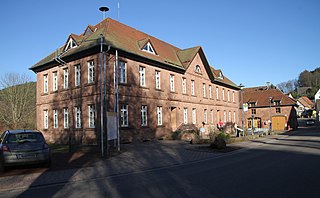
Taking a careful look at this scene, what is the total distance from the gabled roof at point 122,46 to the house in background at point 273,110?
88.1 feet

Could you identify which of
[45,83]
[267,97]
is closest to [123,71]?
[45,83]

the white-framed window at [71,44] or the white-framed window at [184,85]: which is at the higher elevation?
the white-framed window at [71,44]

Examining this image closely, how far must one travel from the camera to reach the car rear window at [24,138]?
1135 centimetres

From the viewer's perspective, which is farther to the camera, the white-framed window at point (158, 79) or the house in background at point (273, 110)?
the house in background at point (273, 110)

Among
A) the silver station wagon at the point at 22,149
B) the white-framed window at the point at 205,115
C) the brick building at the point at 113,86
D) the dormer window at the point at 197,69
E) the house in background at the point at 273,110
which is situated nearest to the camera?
the silver station wagon at the point at 22,149

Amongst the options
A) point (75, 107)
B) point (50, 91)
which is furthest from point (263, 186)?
point (50, 91)

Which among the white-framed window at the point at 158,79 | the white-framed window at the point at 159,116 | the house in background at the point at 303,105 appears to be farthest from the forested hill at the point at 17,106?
the house in background at the point at 303,105

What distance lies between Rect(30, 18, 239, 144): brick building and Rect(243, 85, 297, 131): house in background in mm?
28038

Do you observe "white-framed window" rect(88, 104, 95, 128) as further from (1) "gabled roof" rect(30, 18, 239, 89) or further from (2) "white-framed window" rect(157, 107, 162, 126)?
(2) "white-framed window" rect(157, 107, 162, 126)

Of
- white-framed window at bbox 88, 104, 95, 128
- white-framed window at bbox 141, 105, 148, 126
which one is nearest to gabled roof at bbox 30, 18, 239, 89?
white-framed window at bbox 141, 105, 148, 126

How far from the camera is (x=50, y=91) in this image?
26.5m

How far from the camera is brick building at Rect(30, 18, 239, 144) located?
2159cm

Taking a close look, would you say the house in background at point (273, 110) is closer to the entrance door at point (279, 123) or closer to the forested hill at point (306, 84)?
the entrance door at point (279, 123)

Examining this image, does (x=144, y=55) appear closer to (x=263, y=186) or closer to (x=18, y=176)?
(x=18, y=176)
